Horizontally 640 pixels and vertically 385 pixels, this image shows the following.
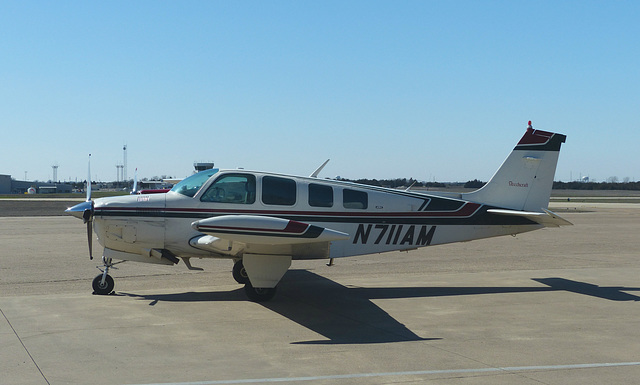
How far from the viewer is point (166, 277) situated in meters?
12.9

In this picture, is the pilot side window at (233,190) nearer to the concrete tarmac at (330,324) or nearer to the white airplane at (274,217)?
the white airplane at (274,217)

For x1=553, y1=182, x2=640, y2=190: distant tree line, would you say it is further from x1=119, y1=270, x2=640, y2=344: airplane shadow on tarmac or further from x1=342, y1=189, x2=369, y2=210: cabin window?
x1=342, y1=189, x2=369, y2=210: cabin window

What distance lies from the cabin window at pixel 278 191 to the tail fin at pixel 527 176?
12.4 ft

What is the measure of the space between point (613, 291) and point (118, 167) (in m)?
180

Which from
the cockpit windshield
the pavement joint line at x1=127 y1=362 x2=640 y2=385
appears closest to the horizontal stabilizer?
the pavement joint line at x1=127 y1=362 x2=640 y2=385

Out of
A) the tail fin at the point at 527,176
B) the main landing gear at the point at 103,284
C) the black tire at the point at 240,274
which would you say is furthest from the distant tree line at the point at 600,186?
the main landing gear at the point at 103,284

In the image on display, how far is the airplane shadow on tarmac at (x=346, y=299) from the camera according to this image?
8.23m

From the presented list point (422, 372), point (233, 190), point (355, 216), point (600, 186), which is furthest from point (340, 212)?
point (600, 186)

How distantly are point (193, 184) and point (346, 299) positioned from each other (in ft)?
11.4

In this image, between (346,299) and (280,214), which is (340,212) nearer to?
(280,214)

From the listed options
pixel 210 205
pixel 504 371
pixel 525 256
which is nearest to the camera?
pixel 504 371

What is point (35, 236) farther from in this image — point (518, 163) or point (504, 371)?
point (504, 371)

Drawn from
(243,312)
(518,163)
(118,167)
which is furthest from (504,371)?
(118,167)

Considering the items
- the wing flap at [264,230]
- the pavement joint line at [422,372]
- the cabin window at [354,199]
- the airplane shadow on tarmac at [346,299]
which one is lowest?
the airplane shadow on tarmac at [346,299]
